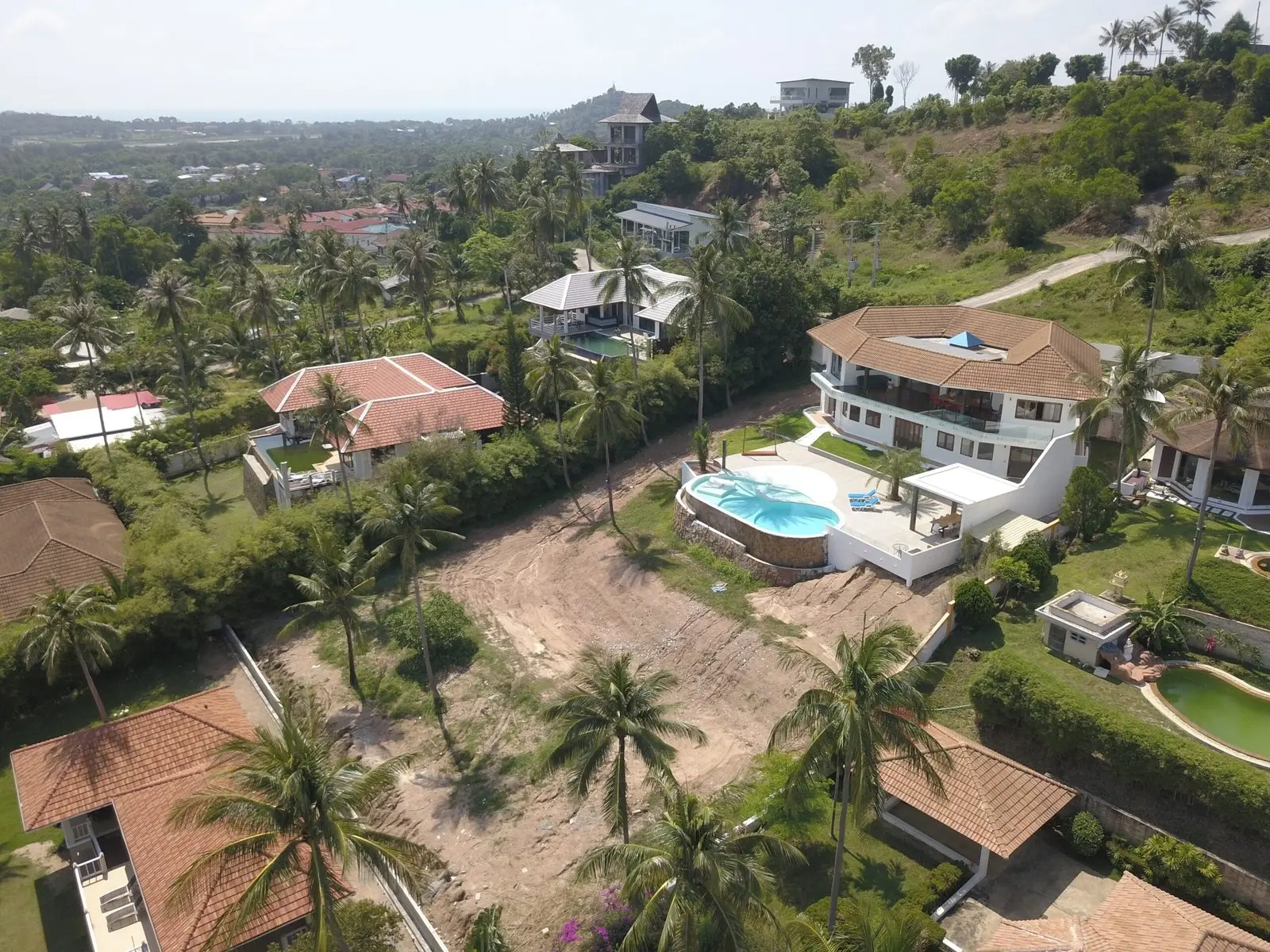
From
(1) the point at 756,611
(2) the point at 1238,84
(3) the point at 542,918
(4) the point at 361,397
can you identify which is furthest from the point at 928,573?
(2) the point at 1238,84

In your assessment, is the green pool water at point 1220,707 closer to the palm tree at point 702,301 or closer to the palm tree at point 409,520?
the palm tree at point 409,520

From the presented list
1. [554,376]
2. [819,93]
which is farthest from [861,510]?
[819,93]

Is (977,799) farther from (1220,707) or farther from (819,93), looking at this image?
(819,93)

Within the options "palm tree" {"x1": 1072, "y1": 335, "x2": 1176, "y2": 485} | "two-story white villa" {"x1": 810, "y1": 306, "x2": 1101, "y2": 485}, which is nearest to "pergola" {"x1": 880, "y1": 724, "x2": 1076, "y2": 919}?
"palm tree" {"x1": 1072, "y1": 335, "x2": 1176, "y2": 485}

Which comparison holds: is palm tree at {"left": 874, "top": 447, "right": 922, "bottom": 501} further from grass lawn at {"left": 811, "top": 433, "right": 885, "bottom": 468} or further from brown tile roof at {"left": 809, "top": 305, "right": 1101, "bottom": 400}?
brown tile roof at {"left": 809, "top": 305, "right": 1101, "bottom": 400}

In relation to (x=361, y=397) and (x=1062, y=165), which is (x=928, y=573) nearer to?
(x=361, y=397)
